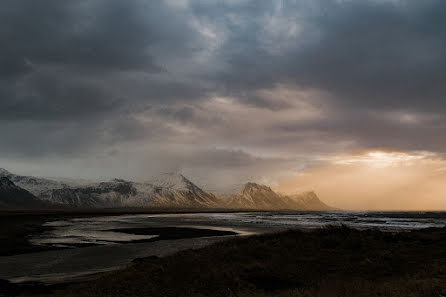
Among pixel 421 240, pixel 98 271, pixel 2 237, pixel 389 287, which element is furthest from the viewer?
pixel 2 237

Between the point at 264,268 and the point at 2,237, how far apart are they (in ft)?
131

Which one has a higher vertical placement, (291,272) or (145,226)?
(291,272)

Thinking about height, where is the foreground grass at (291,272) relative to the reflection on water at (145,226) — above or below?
above

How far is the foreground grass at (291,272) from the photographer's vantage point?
1542 centimetres

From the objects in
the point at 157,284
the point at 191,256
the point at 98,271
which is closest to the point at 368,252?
the point at 191,256

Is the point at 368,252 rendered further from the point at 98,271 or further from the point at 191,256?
the point at 98,271

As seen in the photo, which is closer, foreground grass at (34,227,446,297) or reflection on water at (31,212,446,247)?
foreground grass at (34,227,446,297)

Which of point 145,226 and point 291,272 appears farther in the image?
point 145,226

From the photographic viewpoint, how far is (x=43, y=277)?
72.3 feet

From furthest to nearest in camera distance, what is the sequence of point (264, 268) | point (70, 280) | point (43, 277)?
point (43, 277)
point (70, 280)
point (264, 268)

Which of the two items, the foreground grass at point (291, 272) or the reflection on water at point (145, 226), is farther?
the reflection on water at point (145, 226)

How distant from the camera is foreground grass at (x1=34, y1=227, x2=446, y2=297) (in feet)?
50.6

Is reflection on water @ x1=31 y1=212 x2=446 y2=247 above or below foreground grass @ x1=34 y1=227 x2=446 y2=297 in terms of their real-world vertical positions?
below

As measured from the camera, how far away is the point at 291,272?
62.0 ft
